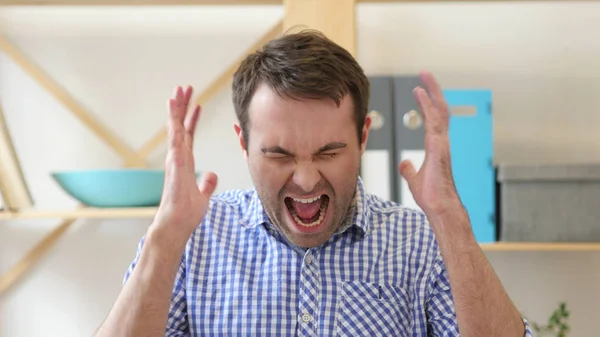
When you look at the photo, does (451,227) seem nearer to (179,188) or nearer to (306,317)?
(306,317)

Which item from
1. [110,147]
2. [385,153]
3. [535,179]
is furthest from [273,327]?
[110,147]

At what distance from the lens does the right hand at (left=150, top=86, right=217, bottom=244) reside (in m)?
0.99

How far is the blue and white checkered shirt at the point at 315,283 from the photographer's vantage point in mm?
1040

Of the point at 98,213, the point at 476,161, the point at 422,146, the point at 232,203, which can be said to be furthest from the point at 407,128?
the point at 98,213

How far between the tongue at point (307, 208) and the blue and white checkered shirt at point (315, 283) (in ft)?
0.27

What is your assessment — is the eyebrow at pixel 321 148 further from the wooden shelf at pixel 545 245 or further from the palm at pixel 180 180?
the wooden shelf at pixel 545 245

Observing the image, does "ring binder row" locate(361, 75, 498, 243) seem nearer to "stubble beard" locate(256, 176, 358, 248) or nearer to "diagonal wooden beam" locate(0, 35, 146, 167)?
"stubble beard" locate(256, 176, 358, 248)

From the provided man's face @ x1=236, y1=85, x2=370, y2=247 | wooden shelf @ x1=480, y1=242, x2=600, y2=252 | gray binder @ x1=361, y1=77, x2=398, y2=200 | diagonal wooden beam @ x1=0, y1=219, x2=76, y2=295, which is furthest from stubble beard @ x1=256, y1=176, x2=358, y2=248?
diagonal wooden beam @ x1=0, y1=219, x2=76, y2=295

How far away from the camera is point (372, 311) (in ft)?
3.43

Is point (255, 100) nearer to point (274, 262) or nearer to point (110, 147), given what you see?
point (274, 262)

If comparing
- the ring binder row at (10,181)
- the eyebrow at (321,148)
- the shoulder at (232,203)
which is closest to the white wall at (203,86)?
the ring binder row at (10,181)

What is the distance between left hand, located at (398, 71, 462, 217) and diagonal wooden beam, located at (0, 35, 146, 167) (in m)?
0.91

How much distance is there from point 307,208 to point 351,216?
107mm

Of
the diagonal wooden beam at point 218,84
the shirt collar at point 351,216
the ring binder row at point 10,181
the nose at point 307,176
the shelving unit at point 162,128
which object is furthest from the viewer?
the diagonal wooden beam at point 218,84
